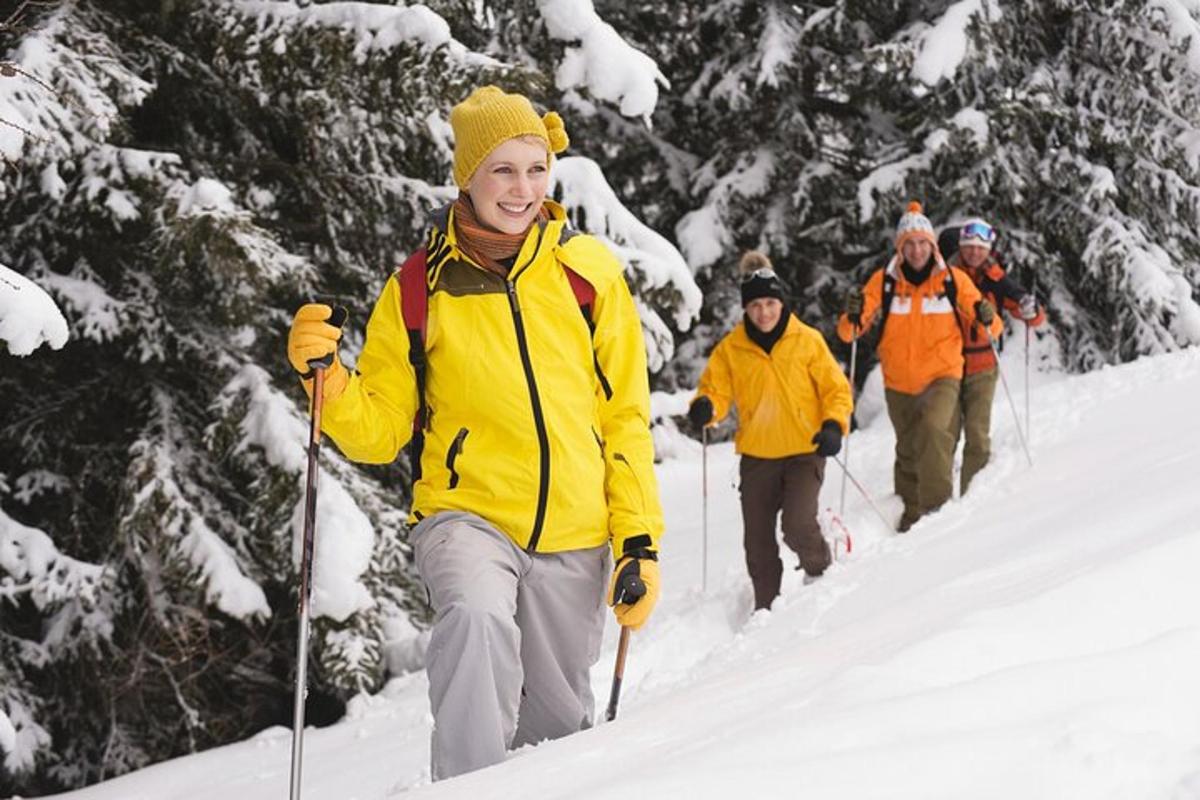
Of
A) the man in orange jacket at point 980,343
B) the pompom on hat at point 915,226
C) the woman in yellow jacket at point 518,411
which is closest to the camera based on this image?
the woman in yellow jacket at point 518,411

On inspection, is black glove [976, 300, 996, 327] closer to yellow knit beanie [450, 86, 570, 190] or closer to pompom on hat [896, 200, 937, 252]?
pompom on hat [896, 200, 937, 252]

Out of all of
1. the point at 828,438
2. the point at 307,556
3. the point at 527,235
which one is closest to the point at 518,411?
the point at 527,235

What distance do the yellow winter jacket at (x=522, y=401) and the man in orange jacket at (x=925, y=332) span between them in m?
4.95

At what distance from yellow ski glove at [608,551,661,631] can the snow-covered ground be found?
27cm

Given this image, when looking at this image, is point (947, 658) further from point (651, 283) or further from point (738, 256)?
point (738, 256)

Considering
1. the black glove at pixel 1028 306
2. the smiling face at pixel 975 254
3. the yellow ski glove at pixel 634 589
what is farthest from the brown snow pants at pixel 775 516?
the yellow ski glove at pixel 634 589

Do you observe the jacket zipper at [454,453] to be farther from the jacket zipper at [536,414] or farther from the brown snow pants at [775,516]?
the brown snow pants at [775,516]

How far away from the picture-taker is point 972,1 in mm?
12094

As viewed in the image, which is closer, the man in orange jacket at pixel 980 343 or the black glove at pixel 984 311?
the black glove at pixel 984 311

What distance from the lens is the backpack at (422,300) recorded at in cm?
366

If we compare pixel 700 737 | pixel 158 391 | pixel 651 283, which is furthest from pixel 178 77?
pixel 700 737

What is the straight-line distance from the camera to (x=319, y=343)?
3439 millimetres

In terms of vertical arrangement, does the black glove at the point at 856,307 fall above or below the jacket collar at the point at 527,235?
below

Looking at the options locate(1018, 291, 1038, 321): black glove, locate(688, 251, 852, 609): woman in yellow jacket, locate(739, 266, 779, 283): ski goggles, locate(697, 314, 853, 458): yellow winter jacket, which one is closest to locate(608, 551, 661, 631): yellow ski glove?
locate(688, 251, 852, 609): woman in yellow jacket
